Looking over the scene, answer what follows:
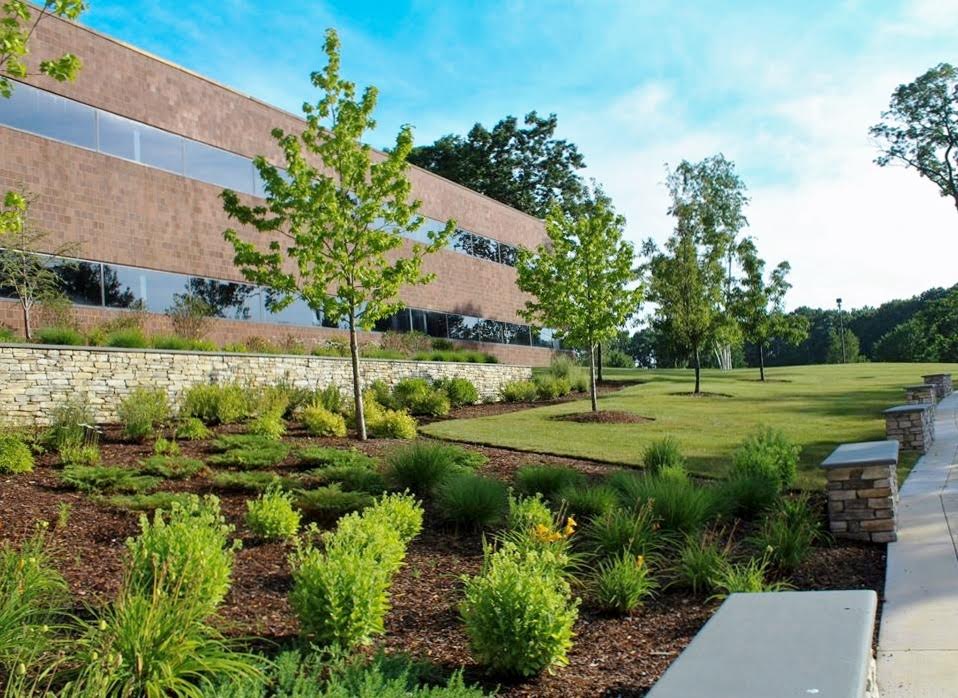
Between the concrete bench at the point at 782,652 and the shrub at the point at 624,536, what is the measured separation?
230cm

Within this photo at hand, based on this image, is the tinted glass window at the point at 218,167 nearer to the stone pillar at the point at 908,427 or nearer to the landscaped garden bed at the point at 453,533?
the landscaped garden bed at the point at 453,533

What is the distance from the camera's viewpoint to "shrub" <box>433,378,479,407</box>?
20.3 metres

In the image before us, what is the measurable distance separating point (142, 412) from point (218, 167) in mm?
10630

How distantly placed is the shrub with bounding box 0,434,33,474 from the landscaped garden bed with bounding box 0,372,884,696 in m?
0.17

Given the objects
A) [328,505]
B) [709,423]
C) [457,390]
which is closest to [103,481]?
[328,505]

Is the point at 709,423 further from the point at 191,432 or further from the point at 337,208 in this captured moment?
the point at 191,432

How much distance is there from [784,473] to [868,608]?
5739mm

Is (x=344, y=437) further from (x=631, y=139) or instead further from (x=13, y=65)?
(x=13, y=65)

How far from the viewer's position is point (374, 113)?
13.2 meters

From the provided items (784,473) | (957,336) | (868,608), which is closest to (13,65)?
(868,608)

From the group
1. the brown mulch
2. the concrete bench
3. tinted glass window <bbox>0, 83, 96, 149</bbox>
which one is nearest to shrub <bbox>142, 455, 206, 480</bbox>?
the concrete bench

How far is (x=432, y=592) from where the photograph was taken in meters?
5.46

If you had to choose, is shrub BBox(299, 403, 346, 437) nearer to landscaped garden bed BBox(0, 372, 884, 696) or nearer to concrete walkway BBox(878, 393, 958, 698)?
landscaped garden bed BBox(0, 372, 884, 696)

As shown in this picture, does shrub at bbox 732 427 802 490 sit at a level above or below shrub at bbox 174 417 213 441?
below
